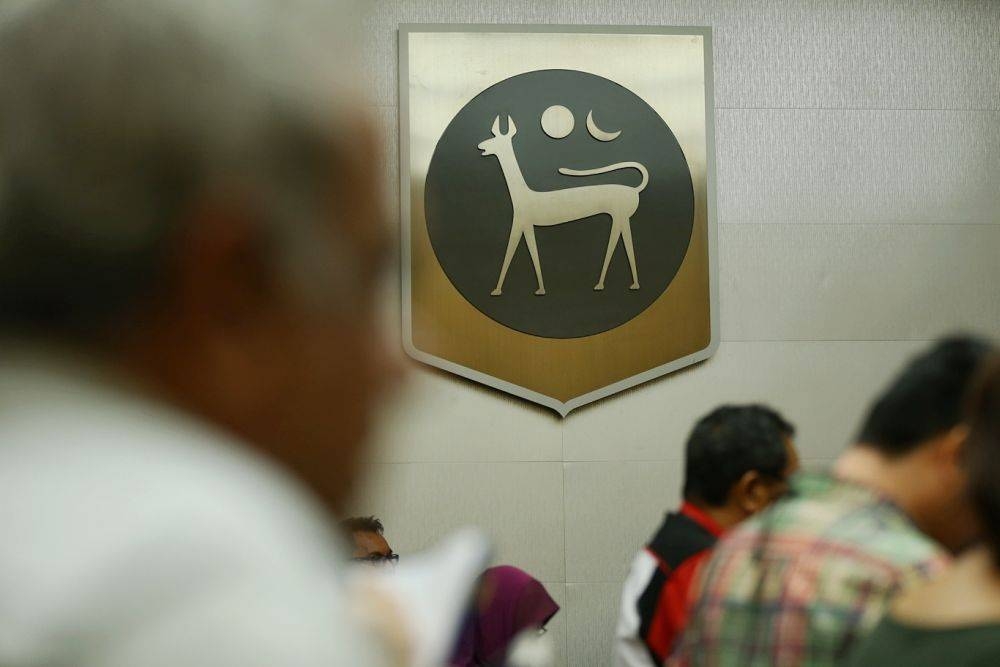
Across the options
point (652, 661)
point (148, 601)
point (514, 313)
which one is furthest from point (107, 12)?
point (514, 313)

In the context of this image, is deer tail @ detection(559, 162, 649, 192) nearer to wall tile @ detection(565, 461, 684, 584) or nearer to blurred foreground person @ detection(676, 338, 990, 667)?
wall tile @ detection(565, 461, 684, 584)

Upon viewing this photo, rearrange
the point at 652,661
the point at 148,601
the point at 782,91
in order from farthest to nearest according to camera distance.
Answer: the point at 782,91 < the point at 652,661 < the point at 148,601

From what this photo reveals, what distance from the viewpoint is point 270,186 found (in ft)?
1.19

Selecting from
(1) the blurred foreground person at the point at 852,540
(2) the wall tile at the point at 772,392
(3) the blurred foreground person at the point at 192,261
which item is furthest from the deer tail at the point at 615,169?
(3) the blurred foreground person at the point at 192,261

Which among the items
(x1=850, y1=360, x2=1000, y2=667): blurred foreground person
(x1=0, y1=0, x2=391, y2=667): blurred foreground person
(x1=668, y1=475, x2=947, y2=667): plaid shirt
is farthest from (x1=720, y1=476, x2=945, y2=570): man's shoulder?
(x1=0, y1=0, x2=391, y2=667): blurred foreground person

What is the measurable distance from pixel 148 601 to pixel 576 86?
3704mm

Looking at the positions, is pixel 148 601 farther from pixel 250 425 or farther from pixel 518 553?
pixel 518 553

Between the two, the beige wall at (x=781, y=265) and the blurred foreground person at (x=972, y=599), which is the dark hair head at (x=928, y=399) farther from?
the beige wall at (x=781, y=265)

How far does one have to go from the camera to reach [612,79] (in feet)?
12.7

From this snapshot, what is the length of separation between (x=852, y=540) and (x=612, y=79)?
2.89m

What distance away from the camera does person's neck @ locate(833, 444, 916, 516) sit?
1.36 meters

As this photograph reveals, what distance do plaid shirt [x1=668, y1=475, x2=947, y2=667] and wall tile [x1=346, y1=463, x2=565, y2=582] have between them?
2310mm

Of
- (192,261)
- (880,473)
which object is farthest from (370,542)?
(192,261)

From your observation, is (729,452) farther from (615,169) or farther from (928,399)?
(615,169)
